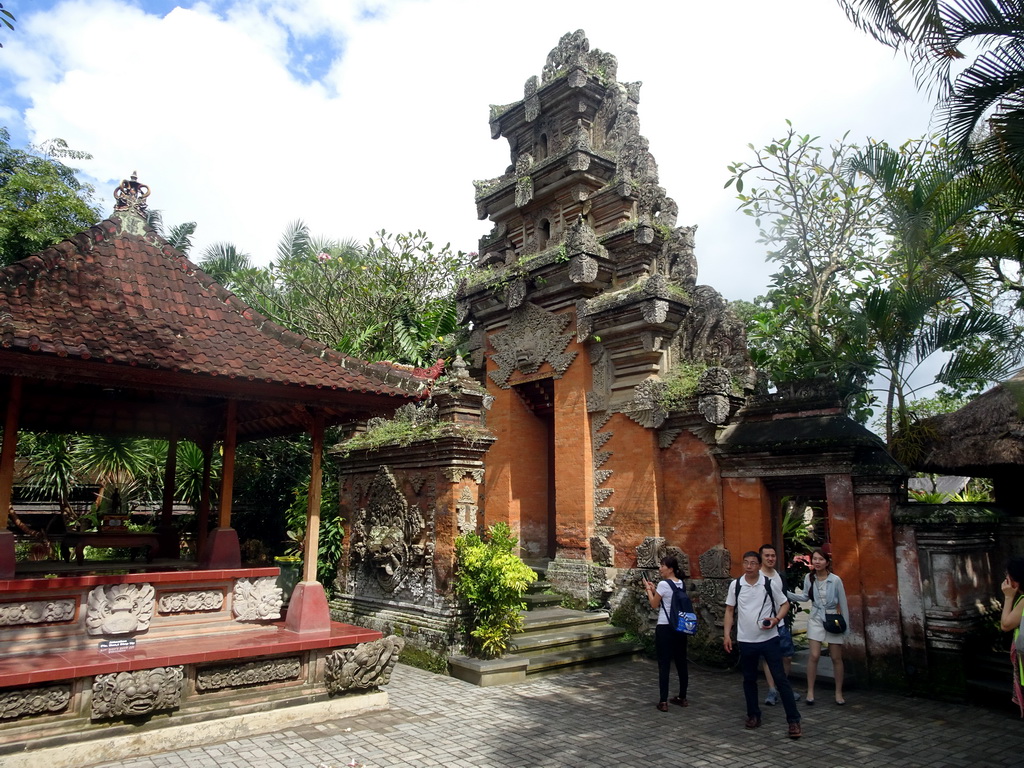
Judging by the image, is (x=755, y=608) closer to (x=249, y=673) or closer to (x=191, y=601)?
(x=249, y=673)

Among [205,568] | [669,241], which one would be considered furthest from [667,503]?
[205,568]

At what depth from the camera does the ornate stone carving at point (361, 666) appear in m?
6.86

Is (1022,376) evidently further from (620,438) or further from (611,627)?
(611,627)

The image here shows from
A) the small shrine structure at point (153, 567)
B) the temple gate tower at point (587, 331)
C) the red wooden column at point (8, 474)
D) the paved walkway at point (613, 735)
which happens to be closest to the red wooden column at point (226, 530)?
the small shrine structure at point (153, 567)

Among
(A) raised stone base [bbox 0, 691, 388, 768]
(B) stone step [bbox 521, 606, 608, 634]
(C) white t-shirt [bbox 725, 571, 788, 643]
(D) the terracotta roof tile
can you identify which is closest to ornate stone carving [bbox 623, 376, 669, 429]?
(B) stone step [bbox 521, 606, 608, 634]

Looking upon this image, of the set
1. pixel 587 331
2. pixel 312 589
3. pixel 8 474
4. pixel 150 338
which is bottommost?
pixel 312 589

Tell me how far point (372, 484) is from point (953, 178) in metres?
8.98

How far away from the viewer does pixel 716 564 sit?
377 inches

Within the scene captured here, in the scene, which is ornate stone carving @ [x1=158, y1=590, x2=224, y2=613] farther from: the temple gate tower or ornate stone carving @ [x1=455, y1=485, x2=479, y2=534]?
the temple gate tower

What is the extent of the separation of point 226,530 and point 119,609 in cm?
131

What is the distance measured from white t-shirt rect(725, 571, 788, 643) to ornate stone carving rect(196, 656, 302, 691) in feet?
14.2

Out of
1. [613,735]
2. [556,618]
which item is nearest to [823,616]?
[613,735]

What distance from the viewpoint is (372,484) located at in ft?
35.8

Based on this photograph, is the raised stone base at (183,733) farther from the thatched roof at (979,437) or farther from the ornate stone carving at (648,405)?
the thatched roof at (979,437)
